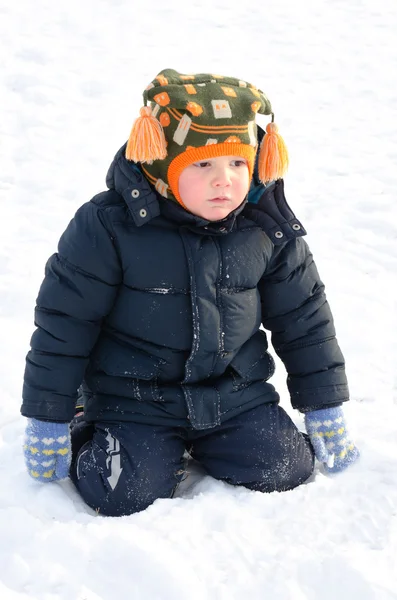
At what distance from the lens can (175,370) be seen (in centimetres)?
253

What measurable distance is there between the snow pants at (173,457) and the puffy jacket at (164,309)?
61 millimetres

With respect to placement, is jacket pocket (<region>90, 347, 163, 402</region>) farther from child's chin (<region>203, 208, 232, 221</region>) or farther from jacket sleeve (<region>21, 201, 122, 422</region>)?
child's chin (<region>203, 208, 232, 221</region>)

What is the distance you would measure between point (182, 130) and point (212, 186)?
0.19 metres

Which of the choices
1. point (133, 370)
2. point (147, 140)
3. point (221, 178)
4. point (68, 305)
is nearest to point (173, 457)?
point (133, 370)

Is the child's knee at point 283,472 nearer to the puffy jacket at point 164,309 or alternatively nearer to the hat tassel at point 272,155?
the puffy jacket at point 164,309

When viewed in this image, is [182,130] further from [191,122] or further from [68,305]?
[68,305]

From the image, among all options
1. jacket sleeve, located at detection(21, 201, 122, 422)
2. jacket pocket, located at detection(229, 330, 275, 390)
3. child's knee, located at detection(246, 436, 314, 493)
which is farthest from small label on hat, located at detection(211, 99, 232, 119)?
child's knee, located at detection(246, 436, 314, 493)

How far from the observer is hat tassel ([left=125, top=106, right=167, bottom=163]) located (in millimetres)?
2297

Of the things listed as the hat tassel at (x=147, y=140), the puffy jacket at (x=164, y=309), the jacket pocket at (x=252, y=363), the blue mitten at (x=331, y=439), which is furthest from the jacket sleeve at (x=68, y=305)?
the blue mitten at (x=331, y=439)

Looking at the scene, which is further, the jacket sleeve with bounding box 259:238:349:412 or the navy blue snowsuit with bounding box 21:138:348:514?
the jacket sleeve with bounding box 259:238:349:412

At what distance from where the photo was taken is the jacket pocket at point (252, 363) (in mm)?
2605

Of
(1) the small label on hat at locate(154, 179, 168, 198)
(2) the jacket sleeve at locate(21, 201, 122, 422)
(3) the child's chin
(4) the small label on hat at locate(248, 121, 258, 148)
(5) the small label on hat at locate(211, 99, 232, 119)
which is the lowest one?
(2) the jacket sleeve at locate(21, 201, 122, 422)

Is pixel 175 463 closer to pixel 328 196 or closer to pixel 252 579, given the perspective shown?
pixel 252 579

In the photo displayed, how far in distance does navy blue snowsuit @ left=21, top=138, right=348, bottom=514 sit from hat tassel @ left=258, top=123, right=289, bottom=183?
0.10 m
